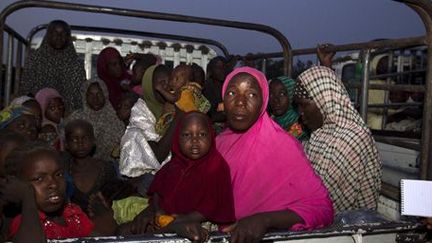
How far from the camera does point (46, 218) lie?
221 cm

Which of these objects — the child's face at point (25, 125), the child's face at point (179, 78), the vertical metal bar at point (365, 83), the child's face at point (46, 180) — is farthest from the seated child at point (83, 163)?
the vertical metal bar at point (365, 83)

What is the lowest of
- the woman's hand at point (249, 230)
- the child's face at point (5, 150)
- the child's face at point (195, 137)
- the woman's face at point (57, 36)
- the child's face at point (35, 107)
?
the woman's hand at point (249, 230)

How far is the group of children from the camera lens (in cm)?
208

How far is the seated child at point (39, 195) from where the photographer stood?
1815mm

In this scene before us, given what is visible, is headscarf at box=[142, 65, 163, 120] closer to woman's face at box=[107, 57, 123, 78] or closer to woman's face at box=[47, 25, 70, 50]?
woman's face at box=[107, 57, 123, 78]

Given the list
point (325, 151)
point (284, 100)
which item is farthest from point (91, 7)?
point (325, 151)

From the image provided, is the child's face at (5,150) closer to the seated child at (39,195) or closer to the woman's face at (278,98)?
the seated child at (39,195)

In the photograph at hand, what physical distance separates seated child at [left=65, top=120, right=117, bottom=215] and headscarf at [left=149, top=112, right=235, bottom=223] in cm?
93

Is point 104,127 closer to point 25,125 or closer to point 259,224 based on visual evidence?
point 25,125

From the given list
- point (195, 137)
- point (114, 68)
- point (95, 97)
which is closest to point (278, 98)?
point (95, 97)

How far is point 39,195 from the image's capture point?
2.07m

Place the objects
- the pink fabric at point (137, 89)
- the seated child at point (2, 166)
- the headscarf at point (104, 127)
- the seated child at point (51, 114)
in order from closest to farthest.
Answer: the seated child at point (2, 166), the seated child at point (51, 114), the headscarf at point (104, 127), the pink fabric at point (137, 89)

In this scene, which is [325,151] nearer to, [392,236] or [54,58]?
[392,236]

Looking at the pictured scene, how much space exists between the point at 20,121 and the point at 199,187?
156cm
